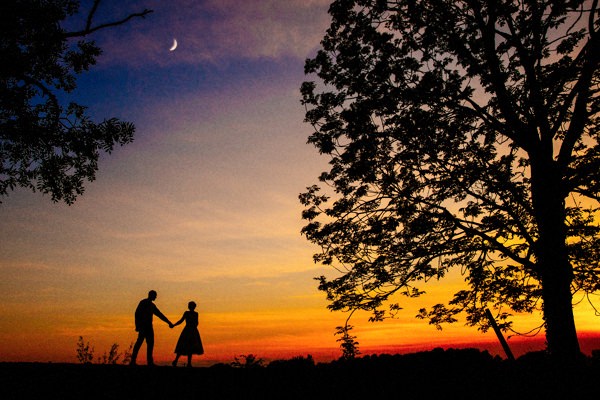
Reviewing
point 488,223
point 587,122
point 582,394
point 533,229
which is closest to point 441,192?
point 488,223

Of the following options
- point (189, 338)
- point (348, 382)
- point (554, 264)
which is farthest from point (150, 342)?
point (554, 264)

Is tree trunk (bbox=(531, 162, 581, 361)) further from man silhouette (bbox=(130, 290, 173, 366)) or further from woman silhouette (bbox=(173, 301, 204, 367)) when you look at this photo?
man silhouette (bbox=(130, 290, 173, 366))

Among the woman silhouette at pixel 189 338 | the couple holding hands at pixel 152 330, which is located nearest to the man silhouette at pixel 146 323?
the couple holding hands at pixel 152 330

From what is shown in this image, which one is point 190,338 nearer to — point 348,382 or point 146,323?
point 146,323

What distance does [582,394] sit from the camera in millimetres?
6496

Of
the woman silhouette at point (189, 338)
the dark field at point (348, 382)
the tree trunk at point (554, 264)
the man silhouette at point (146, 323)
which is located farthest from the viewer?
the woman silhouette at point (189, 338)

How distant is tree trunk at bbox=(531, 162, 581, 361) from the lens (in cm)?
1214

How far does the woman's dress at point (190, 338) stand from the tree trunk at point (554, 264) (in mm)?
10826

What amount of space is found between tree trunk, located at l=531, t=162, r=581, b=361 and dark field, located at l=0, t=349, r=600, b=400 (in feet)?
13.6

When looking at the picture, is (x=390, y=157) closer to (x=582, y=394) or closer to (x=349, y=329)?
(x=349, y=329)

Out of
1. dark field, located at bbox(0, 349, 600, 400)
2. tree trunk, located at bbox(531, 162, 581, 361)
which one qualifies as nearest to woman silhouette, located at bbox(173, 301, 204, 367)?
dark field, located at bbox(0, 349, 600, 400)

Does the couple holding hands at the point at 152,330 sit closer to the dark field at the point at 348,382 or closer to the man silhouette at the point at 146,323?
the man silhouette at the point at 146,323

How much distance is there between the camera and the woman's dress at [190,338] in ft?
46.2

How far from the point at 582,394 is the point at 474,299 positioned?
8.76 metres
